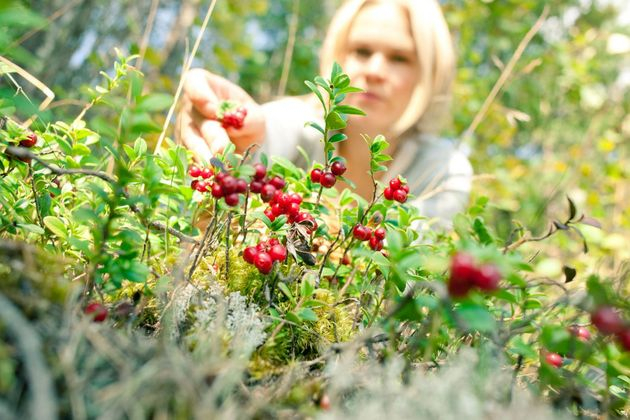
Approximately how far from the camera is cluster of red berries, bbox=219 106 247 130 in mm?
1005

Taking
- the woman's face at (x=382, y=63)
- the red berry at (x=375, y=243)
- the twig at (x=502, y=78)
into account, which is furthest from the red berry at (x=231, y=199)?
the woman's face at (x=382, y=63)

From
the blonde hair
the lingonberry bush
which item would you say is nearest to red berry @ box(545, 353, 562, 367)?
the lingonberry bush

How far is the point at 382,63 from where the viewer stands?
1581 millimetres

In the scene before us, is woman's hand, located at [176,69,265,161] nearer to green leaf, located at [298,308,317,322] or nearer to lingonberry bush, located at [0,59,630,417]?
lingonberry bush, located at [0,59,630,417]

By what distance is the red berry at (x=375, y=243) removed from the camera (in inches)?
27.7

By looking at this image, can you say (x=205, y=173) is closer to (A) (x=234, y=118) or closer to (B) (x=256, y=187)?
(B) (x=256, y=187)

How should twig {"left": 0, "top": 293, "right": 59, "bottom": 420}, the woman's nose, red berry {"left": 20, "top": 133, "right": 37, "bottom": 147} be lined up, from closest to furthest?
twig {"left": 0, "top": 293, "right": 59, "bottom": 420}
red berry {"left": 20, "top": 133, "right": 37, "bottom": 147}
the woman's nose

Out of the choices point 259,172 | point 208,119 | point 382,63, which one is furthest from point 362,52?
point 259,172

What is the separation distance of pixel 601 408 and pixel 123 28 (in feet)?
10.6

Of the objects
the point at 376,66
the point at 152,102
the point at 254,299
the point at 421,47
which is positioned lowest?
the point at 254,299

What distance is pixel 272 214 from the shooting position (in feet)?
2.27

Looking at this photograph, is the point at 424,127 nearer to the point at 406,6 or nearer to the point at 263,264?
the point at 406,6

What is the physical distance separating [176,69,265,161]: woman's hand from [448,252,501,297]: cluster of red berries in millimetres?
643

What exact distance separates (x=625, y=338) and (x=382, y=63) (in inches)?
50.5
